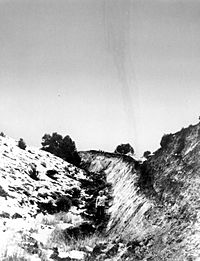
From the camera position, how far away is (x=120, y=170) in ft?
65.4

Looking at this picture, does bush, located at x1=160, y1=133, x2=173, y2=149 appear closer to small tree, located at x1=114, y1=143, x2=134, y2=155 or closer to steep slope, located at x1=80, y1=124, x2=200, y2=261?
steep slope, located at x1=80, y1=124, x2=200, y2=261

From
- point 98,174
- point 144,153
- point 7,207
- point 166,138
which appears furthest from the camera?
point 144,153

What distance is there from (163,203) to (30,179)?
680cm

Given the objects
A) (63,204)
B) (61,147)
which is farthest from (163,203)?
(61,147)

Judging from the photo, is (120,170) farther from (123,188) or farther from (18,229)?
(18,229)

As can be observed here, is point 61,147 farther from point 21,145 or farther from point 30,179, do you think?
point 30,179

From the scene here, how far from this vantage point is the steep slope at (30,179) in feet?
44.5

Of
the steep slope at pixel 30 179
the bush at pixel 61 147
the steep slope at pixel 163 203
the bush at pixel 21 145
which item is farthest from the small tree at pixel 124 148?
the steep slope at pixel 163 203

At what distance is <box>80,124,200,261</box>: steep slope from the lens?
9.14 meters

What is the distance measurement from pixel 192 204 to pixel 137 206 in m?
2.75

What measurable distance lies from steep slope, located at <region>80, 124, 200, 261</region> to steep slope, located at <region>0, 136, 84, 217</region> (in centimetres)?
250

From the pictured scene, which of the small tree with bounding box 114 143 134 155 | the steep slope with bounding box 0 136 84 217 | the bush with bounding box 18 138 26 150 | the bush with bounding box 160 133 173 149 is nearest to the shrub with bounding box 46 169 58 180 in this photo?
the steep slope with bounding box 0 136 84 217

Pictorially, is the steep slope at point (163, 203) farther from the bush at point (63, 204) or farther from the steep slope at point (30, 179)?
the steep slope at point (30, 179)

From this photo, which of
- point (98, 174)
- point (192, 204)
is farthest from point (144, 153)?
point (192, 204)
